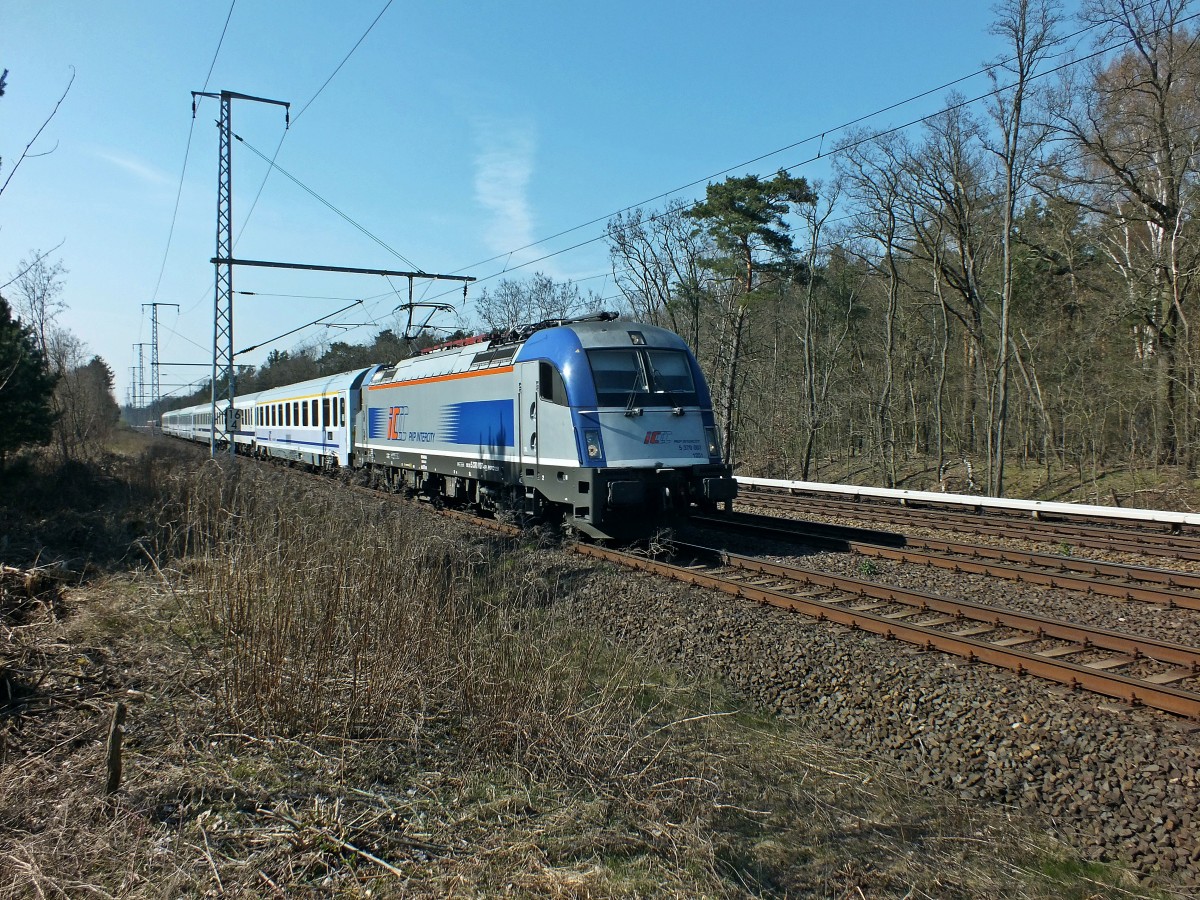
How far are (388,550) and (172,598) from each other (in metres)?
1.70

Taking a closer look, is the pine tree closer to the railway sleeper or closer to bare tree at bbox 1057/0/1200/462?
the railway sleeper

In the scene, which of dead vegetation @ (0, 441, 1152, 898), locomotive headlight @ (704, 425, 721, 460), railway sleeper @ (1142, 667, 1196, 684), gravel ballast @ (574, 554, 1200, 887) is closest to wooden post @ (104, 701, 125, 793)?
dead vegetation @ (0, 441, 1152, 898)

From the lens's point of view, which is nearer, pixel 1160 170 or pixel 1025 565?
pixel 1025 565

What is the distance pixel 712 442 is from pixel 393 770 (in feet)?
27.0

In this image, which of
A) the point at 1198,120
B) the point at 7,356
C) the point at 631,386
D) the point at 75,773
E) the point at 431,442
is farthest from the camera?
the point at 1198,120

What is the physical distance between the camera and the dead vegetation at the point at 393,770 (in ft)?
10.7

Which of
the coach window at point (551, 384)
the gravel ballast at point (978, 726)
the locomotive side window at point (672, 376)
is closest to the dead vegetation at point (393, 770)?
the gravel ballast at point (978, 726)

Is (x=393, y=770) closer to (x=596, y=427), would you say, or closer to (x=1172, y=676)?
(x=1172, y=676)

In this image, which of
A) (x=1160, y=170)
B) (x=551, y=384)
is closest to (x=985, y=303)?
(x=1160, y=170)

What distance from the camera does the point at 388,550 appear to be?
6145 mm

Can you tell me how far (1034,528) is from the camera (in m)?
13.3

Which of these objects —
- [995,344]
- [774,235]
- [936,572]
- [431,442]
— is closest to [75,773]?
[936,572]

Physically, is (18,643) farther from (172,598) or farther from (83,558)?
(83,558)

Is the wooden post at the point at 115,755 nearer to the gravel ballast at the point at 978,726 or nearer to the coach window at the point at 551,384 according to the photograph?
the gravel ballast at the point at 978,726
